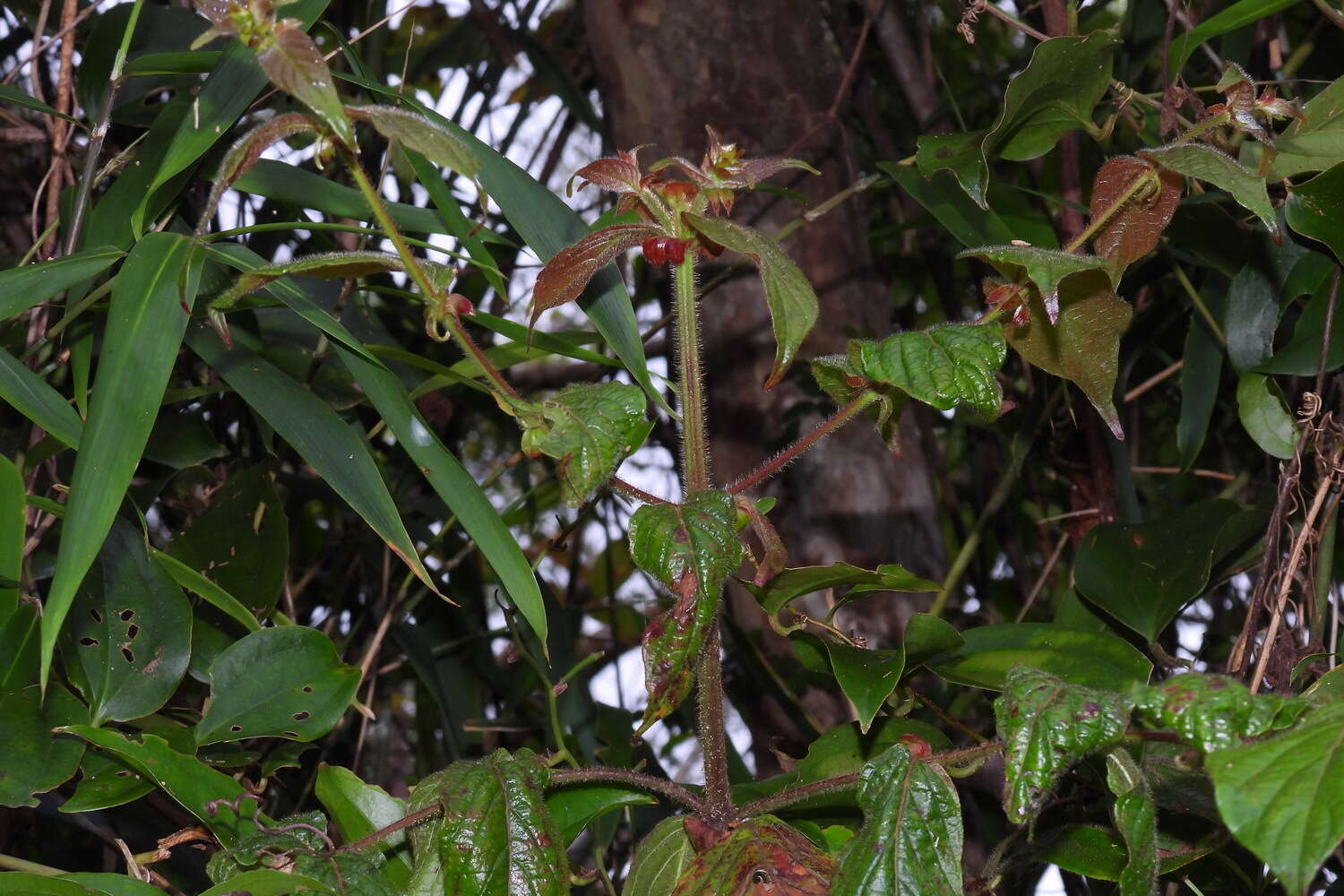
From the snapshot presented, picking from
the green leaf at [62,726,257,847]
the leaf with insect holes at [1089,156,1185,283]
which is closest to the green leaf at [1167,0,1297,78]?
the leaf with insect holes at [1089,156,1185,283]

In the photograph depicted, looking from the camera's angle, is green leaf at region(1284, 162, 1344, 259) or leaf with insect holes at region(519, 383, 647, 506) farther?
green leaf at region(1284, 162, 1344, 259)

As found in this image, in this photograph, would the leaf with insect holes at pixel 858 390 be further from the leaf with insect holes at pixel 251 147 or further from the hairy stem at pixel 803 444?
the leaf with insect holes at pixel 251 147

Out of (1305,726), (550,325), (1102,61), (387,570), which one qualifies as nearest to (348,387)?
(387,570)

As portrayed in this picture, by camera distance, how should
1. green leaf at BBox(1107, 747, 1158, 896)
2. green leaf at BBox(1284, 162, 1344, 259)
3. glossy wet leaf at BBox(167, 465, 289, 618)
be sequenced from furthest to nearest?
1. glossy wet leaf at BBox(167, 465, 289, 618)
2. green leaf at BBox(1284, 162, 1344, 259)
3. green leaf at BBox(1107, 747, 1158, 896)

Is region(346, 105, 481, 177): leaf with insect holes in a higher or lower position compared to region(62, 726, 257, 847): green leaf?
higher

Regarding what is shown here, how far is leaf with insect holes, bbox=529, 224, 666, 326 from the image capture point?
1.56 ft

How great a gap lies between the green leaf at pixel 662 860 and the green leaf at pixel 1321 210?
468 mm

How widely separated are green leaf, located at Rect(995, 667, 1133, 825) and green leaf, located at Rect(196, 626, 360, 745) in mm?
375

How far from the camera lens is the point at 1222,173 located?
473 millimetres

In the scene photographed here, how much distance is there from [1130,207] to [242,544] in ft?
1.97

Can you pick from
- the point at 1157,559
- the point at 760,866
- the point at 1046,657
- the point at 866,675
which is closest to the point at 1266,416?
the point at 1157,559

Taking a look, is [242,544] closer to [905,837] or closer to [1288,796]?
[905,837]

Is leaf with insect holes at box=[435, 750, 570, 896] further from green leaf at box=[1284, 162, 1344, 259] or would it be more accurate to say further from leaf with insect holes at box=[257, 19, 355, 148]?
green leaf at box=[1284, 162, 1344, 259]

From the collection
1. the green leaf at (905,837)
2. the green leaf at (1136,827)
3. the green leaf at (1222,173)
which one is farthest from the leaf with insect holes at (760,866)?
the green leaf at (1222,173)
